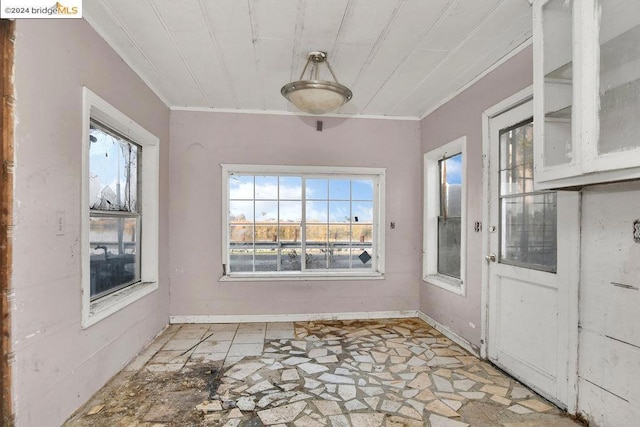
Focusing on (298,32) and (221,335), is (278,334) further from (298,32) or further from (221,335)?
(298,32)

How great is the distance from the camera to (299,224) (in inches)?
169

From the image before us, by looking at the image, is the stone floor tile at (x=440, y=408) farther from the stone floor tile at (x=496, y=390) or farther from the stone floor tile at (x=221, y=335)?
the stone floor tile at (x=221, y=335)

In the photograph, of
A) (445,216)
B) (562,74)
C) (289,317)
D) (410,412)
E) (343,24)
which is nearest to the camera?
(562,74)

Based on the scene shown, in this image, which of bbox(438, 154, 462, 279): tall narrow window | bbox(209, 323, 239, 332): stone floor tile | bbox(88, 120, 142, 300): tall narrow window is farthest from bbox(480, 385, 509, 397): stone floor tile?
bbox(88, 120, 142, 300): tall narrow window

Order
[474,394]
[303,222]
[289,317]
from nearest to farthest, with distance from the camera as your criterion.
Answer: [474,394] → [289,317] → [303,222]

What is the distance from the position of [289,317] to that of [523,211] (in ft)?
9.14

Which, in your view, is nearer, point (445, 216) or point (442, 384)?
point (442, 384)

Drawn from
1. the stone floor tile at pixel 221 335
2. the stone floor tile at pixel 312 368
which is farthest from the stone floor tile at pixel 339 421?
the stone floor tile at pixel 221 335

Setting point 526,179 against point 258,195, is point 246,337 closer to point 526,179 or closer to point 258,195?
point 258,195

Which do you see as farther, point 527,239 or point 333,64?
point 333,64

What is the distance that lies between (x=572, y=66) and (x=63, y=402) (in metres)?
3.42

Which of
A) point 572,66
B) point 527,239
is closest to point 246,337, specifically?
point 527,239

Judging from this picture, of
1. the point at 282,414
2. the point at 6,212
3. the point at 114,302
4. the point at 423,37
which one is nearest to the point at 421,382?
the point at 282,414

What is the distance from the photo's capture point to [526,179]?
261cm
